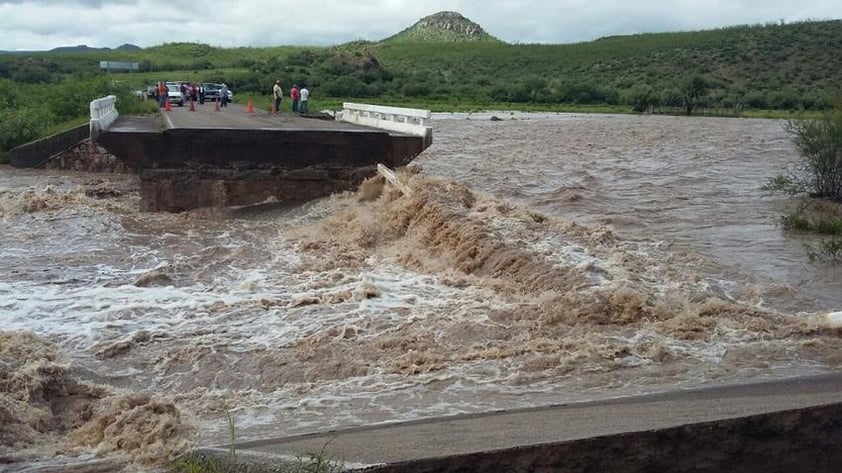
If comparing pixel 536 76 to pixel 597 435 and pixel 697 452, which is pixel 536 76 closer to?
pixel 697 452

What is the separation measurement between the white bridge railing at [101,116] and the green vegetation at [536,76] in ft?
35.4

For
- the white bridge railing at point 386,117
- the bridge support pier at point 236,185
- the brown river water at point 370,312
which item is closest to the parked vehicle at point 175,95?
the white bridge railing at point 386,117

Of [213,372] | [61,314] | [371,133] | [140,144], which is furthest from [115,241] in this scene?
[213,372]

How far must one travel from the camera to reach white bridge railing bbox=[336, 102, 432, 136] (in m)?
19.3

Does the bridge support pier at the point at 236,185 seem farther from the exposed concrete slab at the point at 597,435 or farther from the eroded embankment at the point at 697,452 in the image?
the eroded embankment at the point at 697,452

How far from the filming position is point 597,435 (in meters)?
5.16

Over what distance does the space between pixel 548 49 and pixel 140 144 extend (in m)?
111

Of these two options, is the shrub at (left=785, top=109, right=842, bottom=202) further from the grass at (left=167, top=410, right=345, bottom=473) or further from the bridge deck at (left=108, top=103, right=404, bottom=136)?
the grass at (left=167, top=410, right=345, bottom=473)

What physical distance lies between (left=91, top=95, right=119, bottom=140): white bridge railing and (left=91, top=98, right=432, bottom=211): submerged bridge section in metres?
0.02

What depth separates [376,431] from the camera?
5652mm

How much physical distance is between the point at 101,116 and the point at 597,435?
1580cm

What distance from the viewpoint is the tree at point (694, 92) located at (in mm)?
65375

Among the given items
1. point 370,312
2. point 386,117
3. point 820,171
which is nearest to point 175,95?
point 386,117

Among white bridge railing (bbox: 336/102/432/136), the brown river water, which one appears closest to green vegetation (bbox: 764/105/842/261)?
the brown river water
